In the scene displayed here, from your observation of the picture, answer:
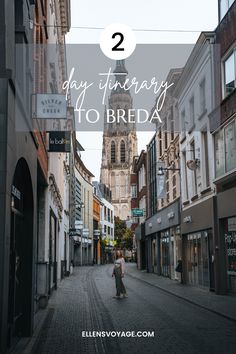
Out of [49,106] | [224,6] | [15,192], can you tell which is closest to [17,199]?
[15,192]

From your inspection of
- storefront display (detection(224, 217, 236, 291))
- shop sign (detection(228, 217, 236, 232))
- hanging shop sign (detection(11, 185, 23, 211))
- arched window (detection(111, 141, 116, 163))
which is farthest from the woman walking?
arched window (detection(111, 141, 116, 163))

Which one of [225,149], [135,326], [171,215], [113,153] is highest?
[113,153]

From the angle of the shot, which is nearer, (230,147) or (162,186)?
(230,147)

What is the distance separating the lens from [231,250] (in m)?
20.3

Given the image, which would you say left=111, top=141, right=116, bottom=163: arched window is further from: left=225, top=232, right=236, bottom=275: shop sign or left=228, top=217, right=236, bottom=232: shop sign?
left=228, top=217, right=236, bottom=232: shop sign

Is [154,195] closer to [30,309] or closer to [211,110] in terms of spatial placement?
[211,110]

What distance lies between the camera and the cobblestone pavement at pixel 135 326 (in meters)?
9.72

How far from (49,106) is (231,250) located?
11.5 meters

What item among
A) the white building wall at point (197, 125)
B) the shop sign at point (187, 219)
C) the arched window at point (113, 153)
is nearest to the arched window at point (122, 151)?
the arched window at point (113, 153)

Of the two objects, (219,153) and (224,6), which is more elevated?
(224,6)

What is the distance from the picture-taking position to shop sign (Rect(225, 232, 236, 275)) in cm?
2000

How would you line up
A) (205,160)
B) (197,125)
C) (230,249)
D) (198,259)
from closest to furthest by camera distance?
1. (230,249)
2. (205,160)
3. (197,125)
4. (198,259)

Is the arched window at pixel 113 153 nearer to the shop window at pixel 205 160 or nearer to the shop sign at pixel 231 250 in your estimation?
the shop window at pixel 205 160

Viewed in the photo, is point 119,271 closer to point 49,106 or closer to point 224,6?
point 49,106
